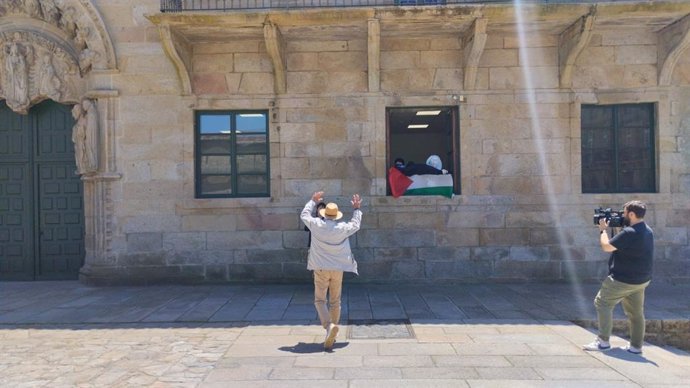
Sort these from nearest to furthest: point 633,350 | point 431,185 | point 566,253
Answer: point 633,350
point 566,253
point 431,185

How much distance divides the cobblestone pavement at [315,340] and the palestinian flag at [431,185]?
1.86 m

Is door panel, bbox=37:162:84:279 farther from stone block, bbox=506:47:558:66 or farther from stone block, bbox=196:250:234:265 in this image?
stone block, bbox=506:47:558:66

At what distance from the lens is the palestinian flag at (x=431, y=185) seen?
995cm

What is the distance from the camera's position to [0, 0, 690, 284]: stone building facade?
987 centimetres

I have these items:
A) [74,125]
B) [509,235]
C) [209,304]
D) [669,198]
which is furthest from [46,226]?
[669,198]

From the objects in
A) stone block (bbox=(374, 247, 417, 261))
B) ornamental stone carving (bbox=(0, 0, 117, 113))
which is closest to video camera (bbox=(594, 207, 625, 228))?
stone block (bbox=(374, 247, 417, 261))

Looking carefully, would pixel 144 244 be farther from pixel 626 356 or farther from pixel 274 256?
pixel 626 356

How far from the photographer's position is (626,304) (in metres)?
5.89

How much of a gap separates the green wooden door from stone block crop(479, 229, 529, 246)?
27.0ft

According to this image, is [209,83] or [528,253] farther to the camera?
[209,83]

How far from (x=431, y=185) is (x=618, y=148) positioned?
3.73 m

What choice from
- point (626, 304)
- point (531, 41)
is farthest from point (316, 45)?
point (626, 304)

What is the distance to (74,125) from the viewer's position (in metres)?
10.4

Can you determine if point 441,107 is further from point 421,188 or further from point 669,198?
point 669,198
